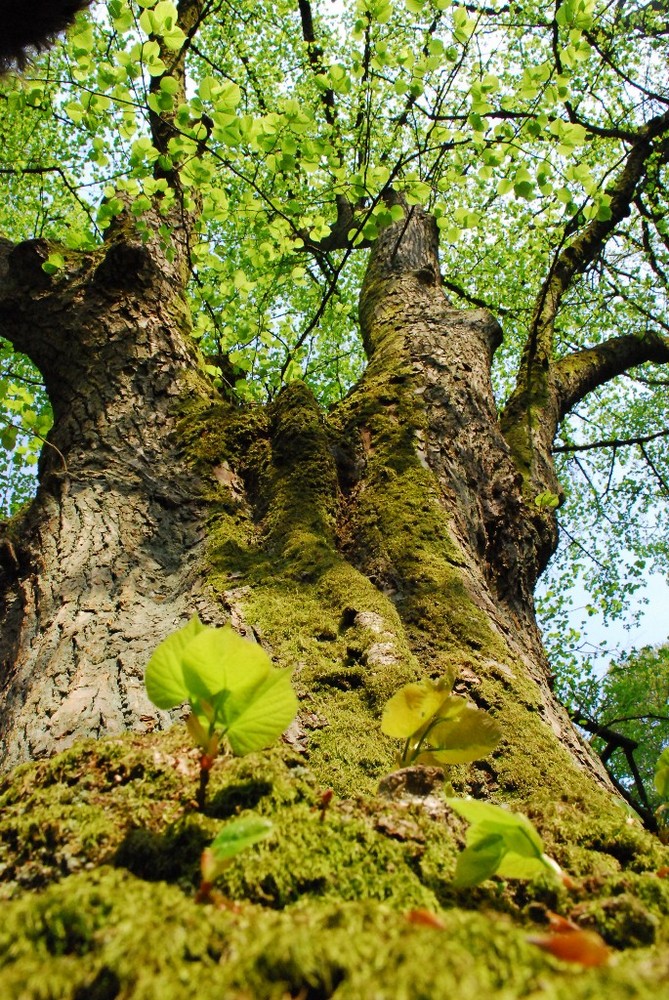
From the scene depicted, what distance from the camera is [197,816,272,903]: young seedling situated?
0.77m

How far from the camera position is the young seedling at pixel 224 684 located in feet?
3.22

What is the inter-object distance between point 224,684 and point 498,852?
0.48 metres

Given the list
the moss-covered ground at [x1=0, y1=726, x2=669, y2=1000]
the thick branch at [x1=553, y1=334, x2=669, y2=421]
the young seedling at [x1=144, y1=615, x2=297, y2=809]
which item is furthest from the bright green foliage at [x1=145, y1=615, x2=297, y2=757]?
the thick branch at [x1=553, y1=334, x2=669, y2=421]

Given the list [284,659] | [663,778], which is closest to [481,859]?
[663,778]

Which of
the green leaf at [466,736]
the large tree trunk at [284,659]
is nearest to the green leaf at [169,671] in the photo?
the large tree trunk at [284,659]

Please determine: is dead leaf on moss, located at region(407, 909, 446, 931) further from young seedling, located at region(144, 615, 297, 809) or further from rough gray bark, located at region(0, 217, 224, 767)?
rough gray bark, located at region(0, 217, 224, 767)

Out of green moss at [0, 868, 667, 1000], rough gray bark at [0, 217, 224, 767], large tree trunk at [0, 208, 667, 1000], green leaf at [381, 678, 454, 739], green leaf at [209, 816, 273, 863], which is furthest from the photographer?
rough gray bark at [0, 217, 224, 767]

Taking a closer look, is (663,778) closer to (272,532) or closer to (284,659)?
(284,659)

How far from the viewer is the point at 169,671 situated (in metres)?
1.03

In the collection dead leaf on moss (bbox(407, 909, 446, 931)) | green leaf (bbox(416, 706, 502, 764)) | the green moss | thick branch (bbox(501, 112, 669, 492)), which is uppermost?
thick branch (bbox(501, 112, 669, 492))

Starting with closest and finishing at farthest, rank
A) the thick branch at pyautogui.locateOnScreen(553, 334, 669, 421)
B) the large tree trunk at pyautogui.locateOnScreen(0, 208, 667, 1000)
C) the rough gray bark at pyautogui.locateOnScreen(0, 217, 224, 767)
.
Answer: the large tree trunk at pyautogui.locateOnScreen(0, 208, 667, 1000) → the rough gray bark at pyautogui.locateOnScreen(0, 217, 224, 767) → the thick branch at pyautogui.locateOnScreen(553, 334, 669, 421)

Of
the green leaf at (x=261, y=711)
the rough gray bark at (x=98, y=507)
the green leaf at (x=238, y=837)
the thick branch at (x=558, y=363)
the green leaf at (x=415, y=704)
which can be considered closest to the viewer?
the green leaf at (x=238, y=837)

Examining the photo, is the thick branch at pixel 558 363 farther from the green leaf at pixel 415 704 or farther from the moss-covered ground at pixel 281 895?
the moss-covered ground at pixel 281 895

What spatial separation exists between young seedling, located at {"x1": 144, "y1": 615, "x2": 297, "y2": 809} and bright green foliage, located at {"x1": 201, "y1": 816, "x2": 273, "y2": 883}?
0.19 m
